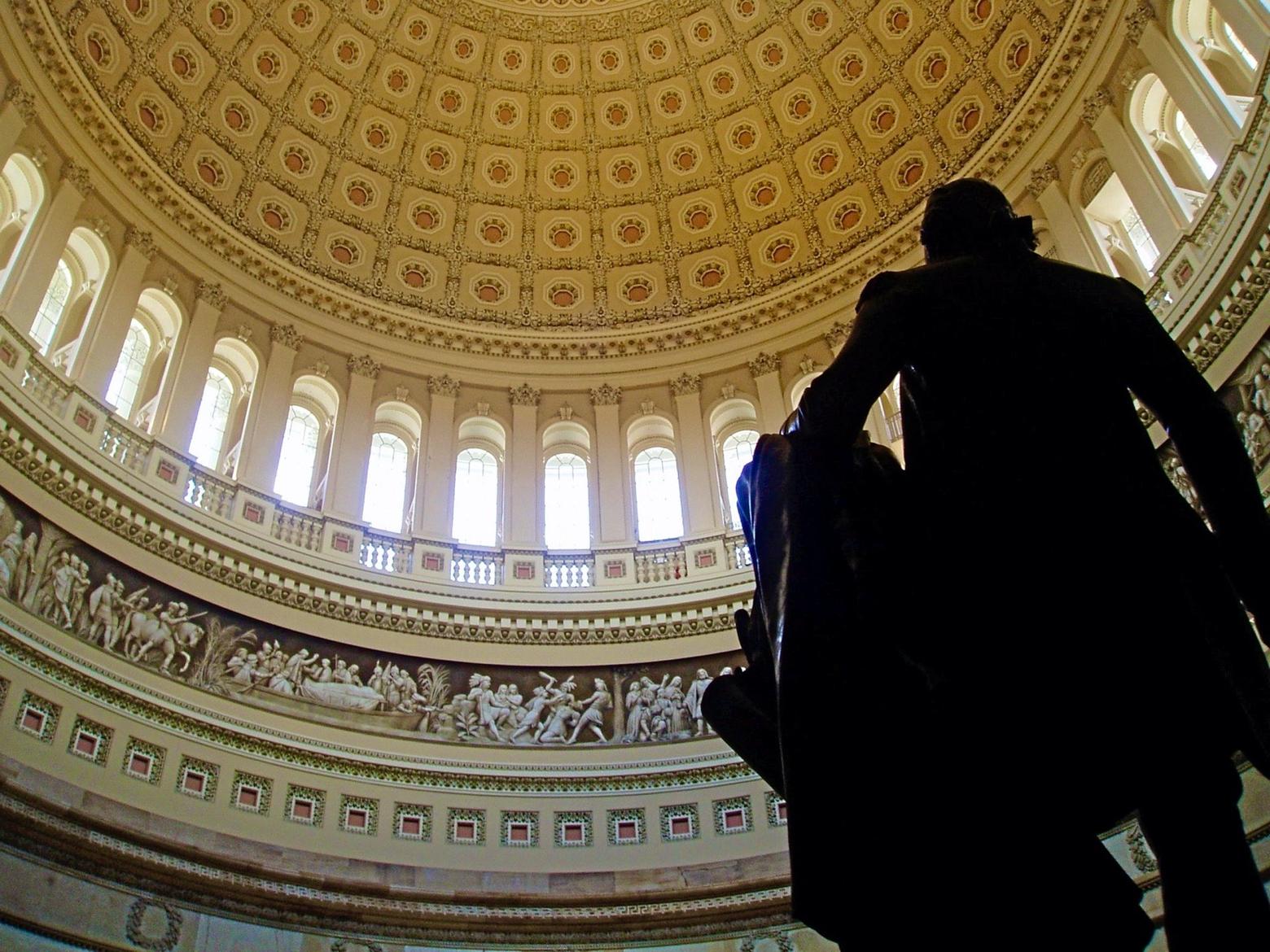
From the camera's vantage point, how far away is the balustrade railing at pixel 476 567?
20.0 meters

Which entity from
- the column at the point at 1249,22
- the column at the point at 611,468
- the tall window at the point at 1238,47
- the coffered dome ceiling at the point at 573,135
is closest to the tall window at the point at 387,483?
the coffered dome ceiling at the point at 573,135

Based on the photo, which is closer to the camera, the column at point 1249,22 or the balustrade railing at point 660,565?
the column at point 1249,22

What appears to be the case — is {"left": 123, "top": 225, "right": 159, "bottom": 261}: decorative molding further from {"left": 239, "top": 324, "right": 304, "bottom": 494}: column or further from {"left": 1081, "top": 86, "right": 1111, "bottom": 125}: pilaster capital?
{"left": 1081, "top": 86, "right": 1111, "bottom": 125}: pilaster capital

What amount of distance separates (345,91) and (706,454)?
1178cm

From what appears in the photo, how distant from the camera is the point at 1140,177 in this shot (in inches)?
702

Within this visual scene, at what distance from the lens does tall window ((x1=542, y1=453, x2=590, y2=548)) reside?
850 inches

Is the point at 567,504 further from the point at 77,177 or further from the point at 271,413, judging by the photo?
the point at 77,177

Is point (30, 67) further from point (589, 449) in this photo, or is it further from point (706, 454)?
point (706, 454)

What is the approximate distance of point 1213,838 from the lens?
2893 millimetres

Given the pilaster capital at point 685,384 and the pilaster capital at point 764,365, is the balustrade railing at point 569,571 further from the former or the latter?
the pilaster capital at point 764,365

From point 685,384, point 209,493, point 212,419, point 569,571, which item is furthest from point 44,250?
point 685,384

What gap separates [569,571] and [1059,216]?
1059 centimetres

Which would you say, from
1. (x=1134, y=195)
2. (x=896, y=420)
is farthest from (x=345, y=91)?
(x=1134, y=195)

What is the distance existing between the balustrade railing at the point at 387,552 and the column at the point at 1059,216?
39.8ft
